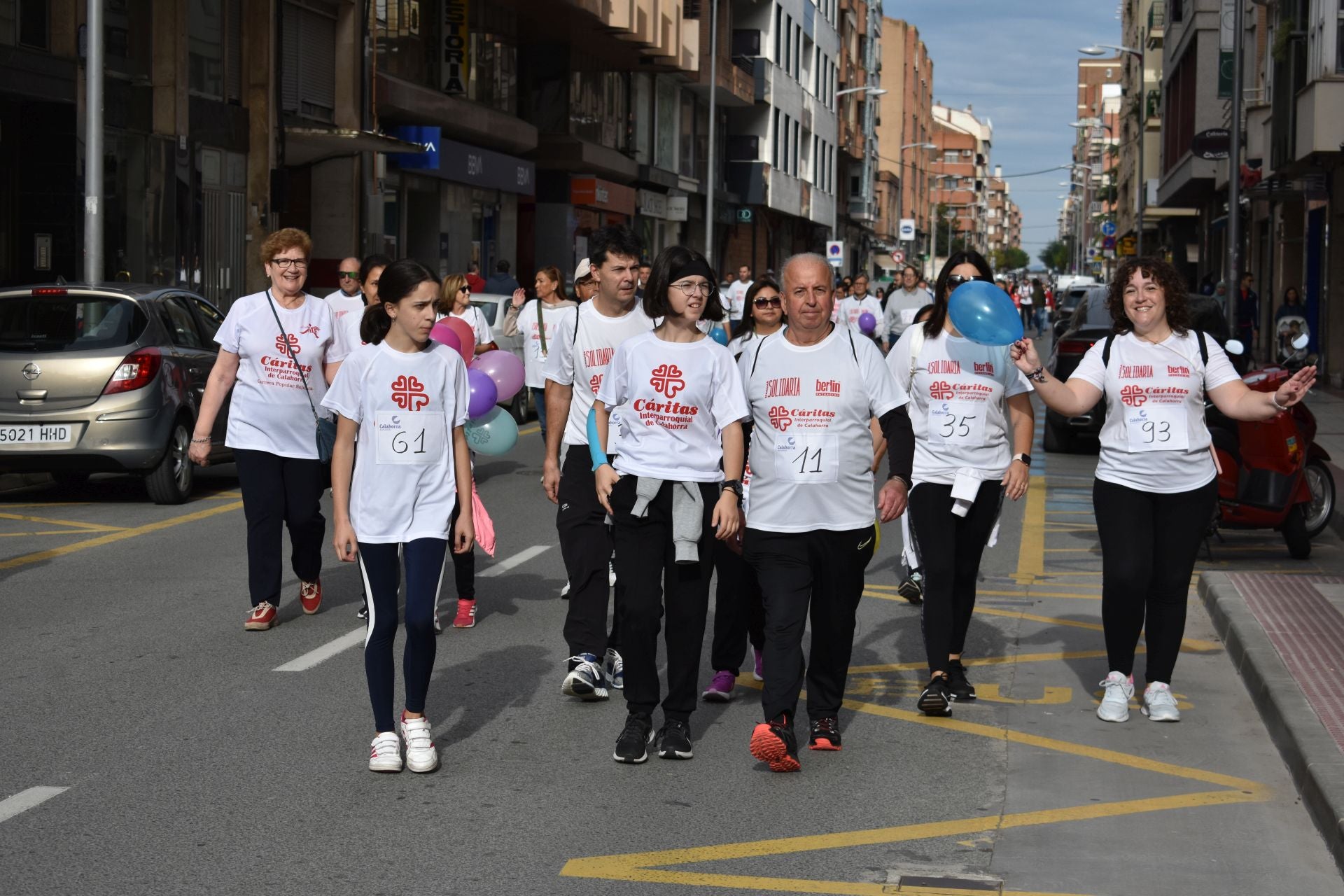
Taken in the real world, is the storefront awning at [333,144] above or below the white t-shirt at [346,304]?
above

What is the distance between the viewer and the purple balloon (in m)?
9.25

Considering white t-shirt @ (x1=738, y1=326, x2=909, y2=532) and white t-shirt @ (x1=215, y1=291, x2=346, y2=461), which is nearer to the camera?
white t-shirt @ (x1=738, y1=326, x2=909, y2=532)

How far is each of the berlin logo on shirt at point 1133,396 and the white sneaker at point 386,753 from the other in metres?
3.08

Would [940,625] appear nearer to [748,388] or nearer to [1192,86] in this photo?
[748,388]

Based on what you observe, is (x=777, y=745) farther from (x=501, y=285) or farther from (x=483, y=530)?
(x=501, y=285)

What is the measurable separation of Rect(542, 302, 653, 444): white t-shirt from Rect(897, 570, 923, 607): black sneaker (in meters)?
3.06

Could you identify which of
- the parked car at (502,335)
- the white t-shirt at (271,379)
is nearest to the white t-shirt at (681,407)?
the white t-shirt at (271,379)

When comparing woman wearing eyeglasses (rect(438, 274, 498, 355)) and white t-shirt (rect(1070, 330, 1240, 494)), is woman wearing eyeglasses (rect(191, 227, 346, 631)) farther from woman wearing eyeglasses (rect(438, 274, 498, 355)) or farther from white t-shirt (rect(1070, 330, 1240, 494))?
white t-shirt (rect(1070, 330, 1240, 494))

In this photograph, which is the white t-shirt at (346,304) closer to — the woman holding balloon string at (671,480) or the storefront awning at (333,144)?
the woman holding balloon string at (671,480)

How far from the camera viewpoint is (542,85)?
3956 centimetres

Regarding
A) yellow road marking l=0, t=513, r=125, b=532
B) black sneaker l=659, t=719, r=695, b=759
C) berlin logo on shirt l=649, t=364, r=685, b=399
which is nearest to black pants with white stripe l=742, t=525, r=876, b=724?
black sneaker l=659, t=719, r=695, b=759

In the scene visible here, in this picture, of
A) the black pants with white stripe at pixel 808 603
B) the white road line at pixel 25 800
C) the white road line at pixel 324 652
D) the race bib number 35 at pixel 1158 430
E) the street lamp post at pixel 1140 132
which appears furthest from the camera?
the street lamp post at pixel 1140 132

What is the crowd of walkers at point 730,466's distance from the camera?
239 inches

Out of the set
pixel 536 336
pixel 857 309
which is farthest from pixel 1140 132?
pixel 536 336
